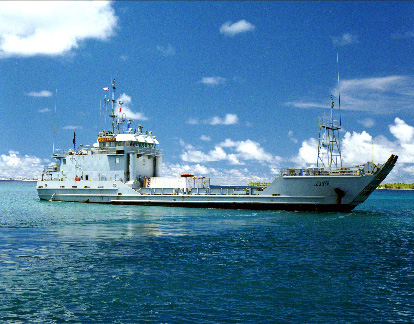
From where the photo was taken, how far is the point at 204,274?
15320 millimetres

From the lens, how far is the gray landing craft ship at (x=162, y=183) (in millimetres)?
36938

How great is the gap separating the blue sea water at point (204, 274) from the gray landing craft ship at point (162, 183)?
343 inches

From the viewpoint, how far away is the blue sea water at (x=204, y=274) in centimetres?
1145

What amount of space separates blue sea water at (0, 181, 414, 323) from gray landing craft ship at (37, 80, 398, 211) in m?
8.70

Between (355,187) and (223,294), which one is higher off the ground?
(355,187)

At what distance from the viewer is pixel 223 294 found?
1296 cm

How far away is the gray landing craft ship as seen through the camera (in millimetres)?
36938

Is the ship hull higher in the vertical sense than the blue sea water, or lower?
higher

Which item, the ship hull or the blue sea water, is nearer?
the blue sea water

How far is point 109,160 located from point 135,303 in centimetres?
3554

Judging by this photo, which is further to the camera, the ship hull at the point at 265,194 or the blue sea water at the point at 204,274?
the ship hull at the point at 265,194

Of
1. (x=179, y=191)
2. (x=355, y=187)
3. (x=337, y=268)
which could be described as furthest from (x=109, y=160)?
(x=337, y=268)

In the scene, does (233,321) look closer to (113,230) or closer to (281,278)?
(281,278)

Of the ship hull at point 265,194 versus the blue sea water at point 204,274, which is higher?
the ship hull at point 265,194
